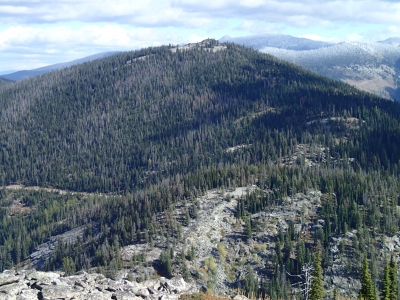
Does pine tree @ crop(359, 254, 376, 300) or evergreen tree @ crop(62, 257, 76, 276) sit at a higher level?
pine tree @ crop(359, 254, 376, 300)

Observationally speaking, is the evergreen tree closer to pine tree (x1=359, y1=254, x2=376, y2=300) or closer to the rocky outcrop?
the rocky outcrop

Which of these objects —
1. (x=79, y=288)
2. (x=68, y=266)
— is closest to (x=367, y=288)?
(x=79, y=288)

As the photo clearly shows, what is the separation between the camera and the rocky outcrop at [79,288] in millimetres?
53906

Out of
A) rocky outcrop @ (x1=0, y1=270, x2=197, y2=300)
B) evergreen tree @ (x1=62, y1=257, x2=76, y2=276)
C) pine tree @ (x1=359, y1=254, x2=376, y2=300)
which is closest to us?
rocky outcrop @ (x1=0, y1=270, x2=197, y2=300)

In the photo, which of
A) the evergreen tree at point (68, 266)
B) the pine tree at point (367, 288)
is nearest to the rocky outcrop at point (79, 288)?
the pine tree at point (367, 288)

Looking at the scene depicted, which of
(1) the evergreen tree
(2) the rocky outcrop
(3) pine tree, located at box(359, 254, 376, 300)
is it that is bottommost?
(1) the evergreen tree

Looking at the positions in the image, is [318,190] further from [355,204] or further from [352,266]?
[352,266]

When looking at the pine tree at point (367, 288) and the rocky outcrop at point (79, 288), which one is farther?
the pine tree at point (367, 288)

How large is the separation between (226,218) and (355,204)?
1546 inches

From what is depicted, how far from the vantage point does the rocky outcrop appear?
53.9m

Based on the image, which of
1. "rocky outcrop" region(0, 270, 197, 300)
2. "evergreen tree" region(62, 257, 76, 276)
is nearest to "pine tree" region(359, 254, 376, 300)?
"rocky outcrop" region(0, 270, 197, 300)

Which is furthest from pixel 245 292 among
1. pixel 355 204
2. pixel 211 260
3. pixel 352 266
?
pixel 355 204

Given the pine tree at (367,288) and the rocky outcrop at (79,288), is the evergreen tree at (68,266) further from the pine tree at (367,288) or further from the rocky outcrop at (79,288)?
the pine tree at (367,288)

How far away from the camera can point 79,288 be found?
184ft
